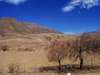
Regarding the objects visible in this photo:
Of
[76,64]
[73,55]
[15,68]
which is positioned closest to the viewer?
[15,68]

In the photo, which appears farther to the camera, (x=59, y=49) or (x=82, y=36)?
(x=82, y=36)

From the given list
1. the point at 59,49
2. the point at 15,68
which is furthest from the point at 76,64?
the point at 15,68

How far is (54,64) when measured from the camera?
67562 mm

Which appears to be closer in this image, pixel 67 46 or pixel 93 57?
pixel 67 46

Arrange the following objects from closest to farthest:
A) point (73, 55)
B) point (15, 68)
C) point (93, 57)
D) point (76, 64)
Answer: point (15, 68), point (73, 55), point (76, 64), point (93, 57)

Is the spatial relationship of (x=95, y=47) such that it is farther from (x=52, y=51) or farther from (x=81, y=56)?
(x=52, y=51)

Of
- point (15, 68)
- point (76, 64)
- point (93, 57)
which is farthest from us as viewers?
point (93, 57)

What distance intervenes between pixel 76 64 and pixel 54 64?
5623 millimetres

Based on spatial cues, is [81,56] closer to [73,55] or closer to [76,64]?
[73,55]

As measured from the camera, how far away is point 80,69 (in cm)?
5788

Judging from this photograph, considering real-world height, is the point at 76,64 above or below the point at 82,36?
below

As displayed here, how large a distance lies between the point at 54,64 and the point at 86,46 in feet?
35.4

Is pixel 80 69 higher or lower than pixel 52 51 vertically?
lower

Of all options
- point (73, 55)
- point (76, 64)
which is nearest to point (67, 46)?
point (73, 55)
